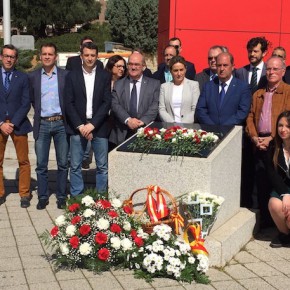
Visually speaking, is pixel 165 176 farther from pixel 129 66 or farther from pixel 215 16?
pixel 215 16

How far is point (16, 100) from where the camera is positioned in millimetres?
6590

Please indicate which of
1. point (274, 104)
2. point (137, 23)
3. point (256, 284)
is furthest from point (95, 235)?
point (137, 23)

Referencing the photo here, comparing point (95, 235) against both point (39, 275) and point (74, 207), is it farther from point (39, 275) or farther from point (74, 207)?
point (39, 275)

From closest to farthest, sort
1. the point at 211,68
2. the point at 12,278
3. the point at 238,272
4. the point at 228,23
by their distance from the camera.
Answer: the point at 12,278 → the point at 238,272 → the point at 211,68 → the point at 228,23

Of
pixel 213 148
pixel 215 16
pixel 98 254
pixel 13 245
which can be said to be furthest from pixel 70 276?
pixel 215 16

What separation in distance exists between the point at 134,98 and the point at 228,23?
411cm

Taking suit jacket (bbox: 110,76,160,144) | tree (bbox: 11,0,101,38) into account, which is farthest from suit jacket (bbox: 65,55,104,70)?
tree (bbox: 11,0,101,38)

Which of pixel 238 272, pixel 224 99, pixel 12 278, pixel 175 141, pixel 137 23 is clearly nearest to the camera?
pixel 12 278

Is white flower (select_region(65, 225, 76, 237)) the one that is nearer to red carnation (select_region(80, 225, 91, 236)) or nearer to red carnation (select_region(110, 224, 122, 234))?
red carnation (select_region(80, 225, 91, 236))

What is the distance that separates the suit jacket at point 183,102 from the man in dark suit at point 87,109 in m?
0.61

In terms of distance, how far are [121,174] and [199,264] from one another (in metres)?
1.20

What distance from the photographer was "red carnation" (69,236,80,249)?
15.0ft

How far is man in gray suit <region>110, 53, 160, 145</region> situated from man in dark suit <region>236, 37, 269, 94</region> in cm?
110

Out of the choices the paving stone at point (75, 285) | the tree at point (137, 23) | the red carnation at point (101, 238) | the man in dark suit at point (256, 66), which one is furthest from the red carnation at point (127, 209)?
the tree at point (137, 23)
